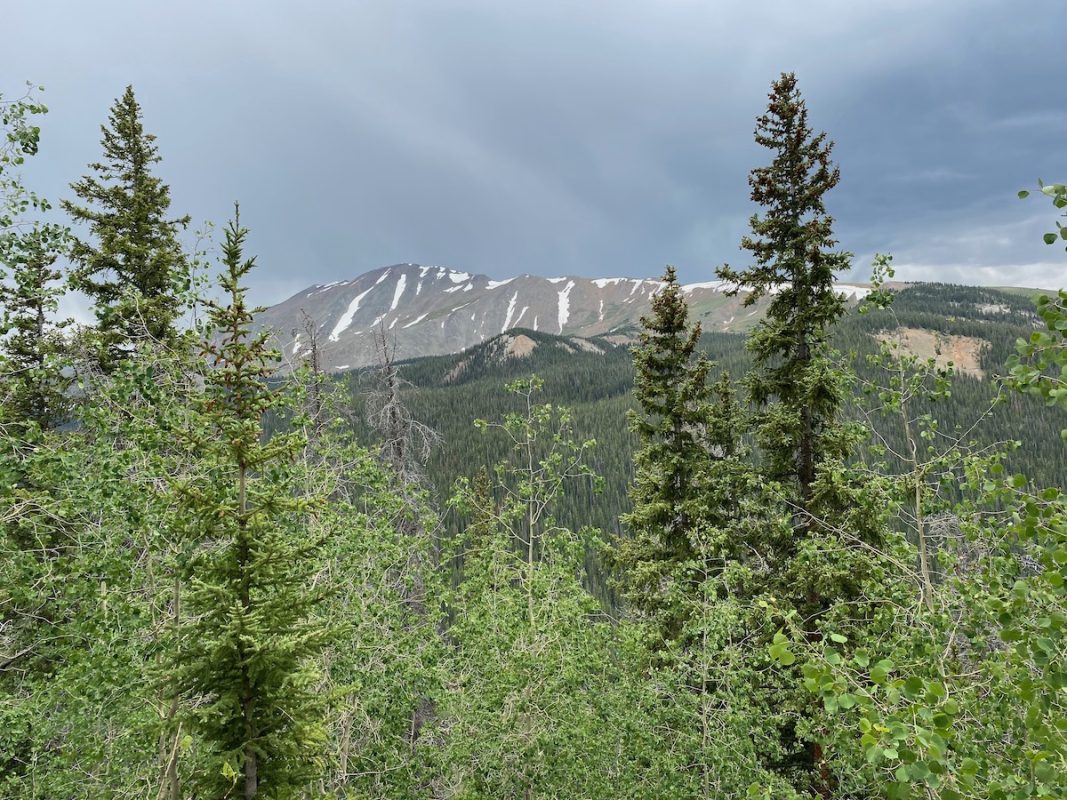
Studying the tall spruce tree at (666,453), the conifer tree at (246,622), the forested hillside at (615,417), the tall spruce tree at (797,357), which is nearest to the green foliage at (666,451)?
the tall spruce tree at (666,453)

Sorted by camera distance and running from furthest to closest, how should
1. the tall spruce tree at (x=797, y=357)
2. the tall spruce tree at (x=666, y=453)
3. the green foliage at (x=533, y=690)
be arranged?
the tall spruce tree at (x=666, y=453) < the tall spruce tree at (x=797, y=357) < the green foliage at (x=533, y=690)

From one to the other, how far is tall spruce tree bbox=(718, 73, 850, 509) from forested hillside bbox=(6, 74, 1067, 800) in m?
0.07

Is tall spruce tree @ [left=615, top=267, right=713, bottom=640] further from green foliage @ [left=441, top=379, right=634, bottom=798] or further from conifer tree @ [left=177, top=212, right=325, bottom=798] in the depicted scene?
conifer tree @ [left=177, top=212, right=325, bottom=798]

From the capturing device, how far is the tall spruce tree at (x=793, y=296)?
40.0 ft

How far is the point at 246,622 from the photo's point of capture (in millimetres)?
5090

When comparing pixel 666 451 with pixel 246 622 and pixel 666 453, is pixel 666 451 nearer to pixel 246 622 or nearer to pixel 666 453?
pixel 666 453

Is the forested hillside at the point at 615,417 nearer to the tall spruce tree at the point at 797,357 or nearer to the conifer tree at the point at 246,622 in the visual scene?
the tall spruce tree at the point at 797,357

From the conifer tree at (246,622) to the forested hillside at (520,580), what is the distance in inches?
1.4

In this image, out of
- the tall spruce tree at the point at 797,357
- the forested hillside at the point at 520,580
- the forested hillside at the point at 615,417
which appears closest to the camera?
the forested hillside at the point at 520,580

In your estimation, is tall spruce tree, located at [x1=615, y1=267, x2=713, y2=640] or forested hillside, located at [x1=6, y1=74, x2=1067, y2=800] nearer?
forested hillside, located at [x1=6, y1=74, x2=1067, y2=800]

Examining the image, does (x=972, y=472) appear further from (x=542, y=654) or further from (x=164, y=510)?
(x=164, y=510)

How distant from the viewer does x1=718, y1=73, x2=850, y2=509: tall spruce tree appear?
1220 centimetres

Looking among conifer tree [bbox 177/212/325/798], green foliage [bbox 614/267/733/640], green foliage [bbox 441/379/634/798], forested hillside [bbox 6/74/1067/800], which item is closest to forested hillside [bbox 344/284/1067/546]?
green foliage [bbox 614/267/733/640]

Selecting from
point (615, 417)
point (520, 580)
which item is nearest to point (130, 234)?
point (520, 580)
